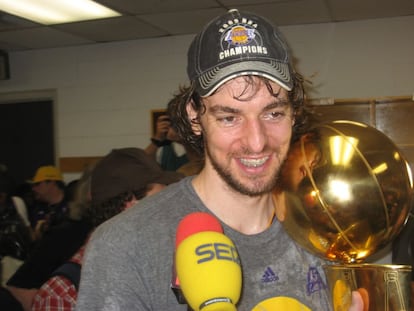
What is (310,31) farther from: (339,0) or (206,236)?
(206,236)

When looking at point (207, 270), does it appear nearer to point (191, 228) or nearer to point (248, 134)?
point (191, 228)

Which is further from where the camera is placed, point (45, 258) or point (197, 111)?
point (45, 258)

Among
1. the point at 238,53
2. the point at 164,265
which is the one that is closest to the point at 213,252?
the point at 164,265

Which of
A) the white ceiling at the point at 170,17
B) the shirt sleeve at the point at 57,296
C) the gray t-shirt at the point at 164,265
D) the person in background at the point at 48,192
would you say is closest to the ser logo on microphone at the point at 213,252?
the gray t-shirt at the point at 164,265

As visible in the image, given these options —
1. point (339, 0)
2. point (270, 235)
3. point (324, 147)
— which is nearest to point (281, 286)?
point (270, 235)

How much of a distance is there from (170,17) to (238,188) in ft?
9.64

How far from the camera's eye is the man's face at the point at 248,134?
1.00 metres

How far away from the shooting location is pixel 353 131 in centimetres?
107

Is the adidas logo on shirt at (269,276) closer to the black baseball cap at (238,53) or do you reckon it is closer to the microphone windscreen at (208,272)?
the microphone windscreen at (208,272)

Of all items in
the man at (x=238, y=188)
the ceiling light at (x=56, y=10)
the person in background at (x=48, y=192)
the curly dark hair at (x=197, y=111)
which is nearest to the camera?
the man at (x=238, y=188)

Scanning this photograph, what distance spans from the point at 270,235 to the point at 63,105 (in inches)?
157

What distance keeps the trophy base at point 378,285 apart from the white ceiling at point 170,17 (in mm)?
2703

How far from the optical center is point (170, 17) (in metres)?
3.75

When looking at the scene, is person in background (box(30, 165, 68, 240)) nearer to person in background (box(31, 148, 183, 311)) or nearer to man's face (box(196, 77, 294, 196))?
person in background (box(31, 148, 183, 311))
